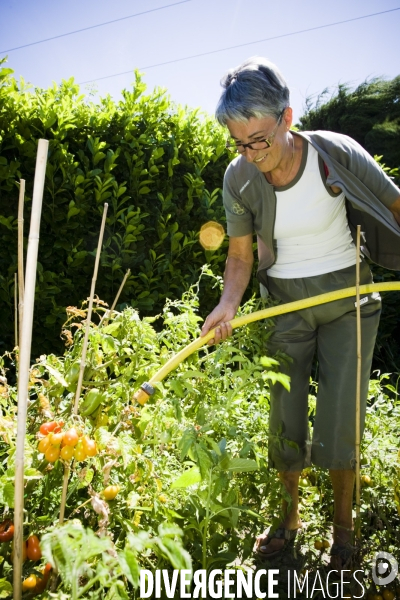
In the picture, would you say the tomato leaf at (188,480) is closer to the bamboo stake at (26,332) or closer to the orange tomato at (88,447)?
the orange tomato at (88,447)

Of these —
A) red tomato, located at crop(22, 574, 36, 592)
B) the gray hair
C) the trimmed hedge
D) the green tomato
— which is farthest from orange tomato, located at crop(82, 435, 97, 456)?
the trimmed hedge

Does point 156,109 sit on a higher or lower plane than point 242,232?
higher

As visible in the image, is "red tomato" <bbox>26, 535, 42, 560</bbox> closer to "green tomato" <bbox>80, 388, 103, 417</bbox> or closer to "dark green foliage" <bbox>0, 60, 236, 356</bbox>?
"green tomato" <bbox>80, 388, 103, 417</bbox>

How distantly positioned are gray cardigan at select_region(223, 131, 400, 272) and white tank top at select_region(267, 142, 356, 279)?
0.04 meters

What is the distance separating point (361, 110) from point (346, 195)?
6.09 metres

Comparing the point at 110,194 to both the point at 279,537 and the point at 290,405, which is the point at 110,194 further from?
the point at 279,537

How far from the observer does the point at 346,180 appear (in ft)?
6.10

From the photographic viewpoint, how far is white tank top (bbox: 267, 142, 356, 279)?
1.91 m

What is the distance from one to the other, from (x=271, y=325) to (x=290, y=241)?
1.10 ft

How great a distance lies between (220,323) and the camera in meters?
1.94

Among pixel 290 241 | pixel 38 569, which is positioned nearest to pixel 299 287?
pixel 290 241

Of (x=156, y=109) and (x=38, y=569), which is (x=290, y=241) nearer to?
(x=38, y=569)

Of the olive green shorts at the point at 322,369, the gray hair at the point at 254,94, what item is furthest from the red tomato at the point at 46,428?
the gray hair at the point at 254,94

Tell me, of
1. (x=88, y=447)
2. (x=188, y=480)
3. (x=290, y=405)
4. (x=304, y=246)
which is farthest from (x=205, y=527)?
(x=304, y=246)
